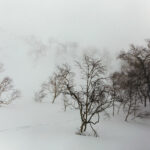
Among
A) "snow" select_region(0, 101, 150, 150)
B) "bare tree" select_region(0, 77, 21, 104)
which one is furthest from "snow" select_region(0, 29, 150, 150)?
"bare tree" select_region(0, 77, 21, 104)

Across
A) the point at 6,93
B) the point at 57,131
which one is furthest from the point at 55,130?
the point at 6,93

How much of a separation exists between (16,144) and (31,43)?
41635 mm

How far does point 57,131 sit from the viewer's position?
16469 millimetres

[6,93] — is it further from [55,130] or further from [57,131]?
[57,131]

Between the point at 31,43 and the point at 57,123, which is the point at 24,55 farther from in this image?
the point at 57,123

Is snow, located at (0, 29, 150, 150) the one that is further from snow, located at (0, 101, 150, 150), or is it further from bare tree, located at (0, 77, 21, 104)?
bare tree, located at (0, 77, 21, 104)

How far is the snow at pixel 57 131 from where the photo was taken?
13039mm

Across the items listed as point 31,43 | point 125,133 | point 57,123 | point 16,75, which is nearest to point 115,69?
point 125,133

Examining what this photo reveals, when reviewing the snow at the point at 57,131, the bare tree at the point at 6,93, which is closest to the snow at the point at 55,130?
the snow at the point at 57,131

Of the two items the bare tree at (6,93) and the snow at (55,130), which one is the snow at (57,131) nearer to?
the snow at (55,130)

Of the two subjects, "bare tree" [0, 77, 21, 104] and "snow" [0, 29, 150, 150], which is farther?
"bare tree" [0, 77, 21, 104]

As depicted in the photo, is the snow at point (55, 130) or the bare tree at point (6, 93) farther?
the bare tree at point (6, 93)

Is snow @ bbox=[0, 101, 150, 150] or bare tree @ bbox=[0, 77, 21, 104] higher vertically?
bare tree @ bbox=[0, 77, 21, 104]

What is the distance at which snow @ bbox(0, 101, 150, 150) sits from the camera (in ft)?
42.8
